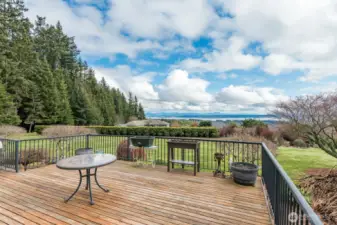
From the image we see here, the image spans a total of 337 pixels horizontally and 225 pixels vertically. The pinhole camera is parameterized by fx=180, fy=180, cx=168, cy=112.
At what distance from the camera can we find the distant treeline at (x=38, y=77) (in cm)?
1769

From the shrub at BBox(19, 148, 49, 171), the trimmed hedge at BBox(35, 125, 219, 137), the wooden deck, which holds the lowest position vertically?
the trimmed hedge at BBox(35, 125, 219, 137)

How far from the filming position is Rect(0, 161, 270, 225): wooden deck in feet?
7.95

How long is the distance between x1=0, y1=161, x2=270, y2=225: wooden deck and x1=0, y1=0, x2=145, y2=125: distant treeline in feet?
56.0

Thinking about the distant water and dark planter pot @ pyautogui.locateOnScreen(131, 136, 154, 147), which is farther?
the distant water

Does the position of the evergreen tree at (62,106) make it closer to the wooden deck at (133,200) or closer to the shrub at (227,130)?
the shrub at (227,130)

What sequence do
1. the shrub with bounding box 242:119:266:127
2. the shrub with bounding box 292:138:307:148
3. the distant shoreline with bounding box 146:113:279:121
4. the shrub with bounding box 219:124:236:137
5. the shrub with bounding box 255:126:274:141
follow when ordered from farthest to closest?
the shrub with bounding box 242:119:266:127
the shrub with bounding box 219:124:236:137
the shrub with bounding box 292:138:307:148
the shrub with bounding box 255:126:274:141
the distant shoreline with bounding box 146:113:279:121

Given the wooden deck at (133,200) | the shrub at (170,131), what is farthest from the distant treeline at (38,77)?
the wooden deck at (133,200)

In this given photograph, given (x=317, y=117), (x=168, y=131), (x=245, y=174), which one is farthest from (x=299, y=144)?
(x=245, y=174)

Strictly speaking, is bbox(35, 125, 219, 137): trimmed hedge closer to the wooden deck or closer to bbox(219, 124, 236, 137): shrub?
bbox(219, 124, 236, 137): shrub

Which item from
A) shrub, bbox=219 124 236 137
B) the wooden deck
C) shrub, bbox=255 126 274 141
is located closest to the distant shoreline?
shrub, bbox=255 126 274 141

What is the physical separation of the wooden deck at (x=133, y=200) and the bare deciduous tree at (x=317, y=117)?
5291mm

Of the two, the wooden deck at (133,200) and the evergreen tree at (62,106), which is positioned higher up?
the evergreen tree at (62,106)

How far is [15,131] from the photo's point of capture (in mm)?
15539

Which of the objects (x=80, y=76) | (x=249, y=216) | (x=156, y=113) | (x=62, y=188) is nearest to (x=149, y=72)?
(x=62, y=188)
